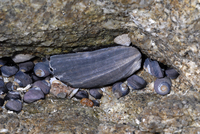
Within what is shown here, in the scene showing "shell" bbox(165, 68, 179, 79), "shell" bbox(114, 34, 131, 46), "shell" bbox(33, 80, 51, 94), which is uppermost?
"shell" bbox(114, 34, 131, 46)

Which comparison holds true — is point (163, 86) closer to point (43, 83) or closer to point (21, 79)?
point (43, 83)

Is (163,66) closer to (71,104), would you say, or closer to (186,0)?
(186,0)

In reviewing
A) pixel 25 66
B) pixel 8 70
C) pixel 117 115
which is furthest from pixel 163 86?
pixel 8 70

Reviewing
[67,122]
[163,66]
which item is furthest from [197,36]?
[67,122]

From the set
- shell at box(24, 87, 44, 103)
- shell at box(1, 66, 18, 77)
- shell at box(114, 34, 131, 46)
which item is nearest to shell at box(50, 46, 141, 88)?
shell at box(114, 34, 131, 46)

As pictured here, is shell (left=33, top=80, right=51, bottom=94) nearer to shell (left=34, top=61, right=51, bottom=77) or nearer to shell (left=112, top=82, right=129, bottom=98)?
shell (left=34, top=61, right=51, bottom=77)
